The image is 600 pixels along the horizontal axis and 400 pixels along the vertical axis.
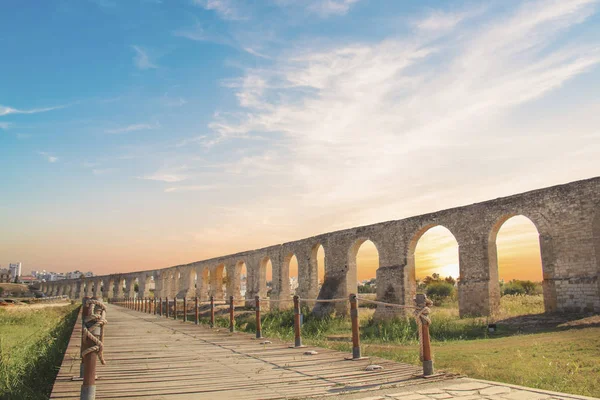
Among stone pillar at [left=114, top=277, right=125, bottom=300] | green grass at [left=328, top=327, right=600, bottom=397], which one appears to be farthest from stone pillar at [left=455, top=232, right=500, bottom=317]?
stone pillar at [left=114, top=277, right=125, bottom=300]

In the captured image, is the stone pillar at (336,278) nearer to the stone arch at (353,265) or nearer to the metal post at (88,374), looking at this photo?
the stone arch at (353,265)

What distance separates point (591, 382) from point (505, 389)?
248 centimetres

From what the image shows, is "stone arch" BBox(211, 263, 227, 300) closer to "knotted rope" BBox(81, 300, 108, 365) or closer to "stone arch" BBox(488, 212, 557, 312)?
"stone arch" BBox(488, 212, 557, 312)

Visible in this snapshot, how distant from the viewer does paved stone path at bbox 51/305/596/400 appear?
4.58m

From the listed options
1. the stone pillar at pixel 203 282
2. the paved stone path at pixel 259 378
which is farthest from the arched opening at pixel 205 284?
the paved stone path at pixel 259 378

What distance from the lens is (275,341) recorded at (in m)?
9.59

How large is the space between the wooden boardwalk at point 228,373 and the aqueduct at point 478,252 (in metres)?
6.34

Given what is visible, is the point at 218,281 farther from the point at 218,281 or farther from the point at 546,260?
the point at 546,260

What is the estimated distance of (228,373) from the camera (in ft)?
19.5

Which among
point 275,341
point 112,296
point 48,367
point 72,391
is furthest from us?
point 112,296

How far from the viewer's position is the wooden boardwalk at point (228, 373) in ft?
15.8

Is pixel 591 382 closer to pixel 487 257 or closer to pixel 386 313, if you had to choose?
pixel 487 257

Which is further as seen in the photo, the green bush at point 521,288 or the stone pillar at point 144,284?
the stone pillar at point 144,284

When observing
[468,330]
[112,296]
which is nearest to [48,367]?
[468,330]
